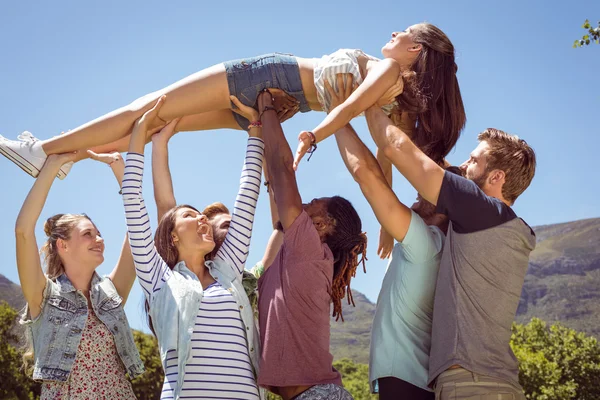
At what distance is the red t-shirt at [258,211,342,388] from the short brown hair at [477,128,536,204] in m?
1.16

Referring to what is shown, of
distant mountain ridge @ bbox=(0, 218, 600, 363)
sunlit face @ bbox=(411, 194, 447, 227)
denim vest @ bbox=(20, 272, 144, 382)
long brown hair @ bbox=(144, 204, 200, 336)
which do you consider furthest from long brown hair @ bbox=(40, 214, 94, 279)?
distant mountain ridge @ bbox=(0, 218, 600, 363)

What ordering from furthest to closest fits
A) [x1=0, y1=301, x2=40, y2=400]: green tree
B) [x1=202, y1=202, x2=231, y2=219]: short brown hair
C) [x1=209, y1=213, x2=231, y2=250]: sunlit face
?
[x1=0, y1=301, x2=40, y2=400]: green tree → [x1=202, y1=202, x2=231, y2=219]: short brown hair → [x1=209, y1=213, x2=231, y2=250]: sunlit face

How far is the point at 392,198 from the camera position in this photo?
4172 millimetres

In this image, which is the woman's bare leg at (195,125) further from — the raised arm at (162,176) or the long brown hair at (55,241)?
the long brown hair at (55,241)

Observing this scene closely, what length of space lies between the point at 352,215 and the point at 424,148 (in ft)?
2.65

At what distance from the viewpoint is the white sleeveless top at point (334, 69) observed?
474 cm

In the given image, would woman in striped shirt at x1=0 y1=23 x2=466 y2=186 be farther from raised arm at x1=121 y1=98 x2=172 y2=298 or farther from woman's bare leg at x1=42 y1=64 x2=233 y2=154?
raised arm at x1=121 y1=98 x2=172 y2=298

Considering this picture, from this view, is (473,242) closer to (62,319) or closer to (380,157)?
(380,157)

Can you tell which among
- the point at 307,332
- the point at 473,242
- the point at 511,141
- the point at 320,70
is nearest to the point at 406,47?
the point at 320,70

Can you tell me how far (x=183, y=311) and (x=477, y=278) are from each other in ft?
5.27

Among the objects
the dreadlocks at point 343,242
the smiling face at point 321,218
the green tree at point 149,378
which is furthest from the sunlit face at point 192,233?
the green tree at point 149,378

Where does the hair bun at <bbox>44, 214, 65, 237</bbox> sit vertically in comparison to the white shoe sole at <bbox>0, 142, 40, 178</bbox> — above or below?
below

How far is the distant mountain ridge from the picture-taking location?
112 ft

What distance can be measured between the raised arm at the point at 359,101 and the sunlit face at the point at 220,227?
0.94 meters
